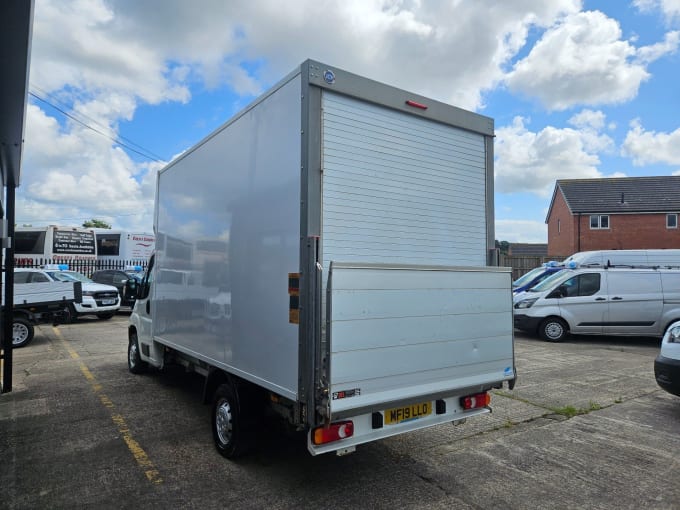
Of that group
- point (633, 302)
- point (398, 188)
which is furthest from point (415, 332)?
point (633, 302)

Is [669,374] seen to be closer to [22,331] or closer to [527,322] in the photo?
[527,322]

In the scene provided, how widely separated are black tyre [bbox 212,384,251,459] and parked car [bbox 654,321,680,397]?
4.58m

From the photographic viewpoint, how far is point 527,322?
11680mm

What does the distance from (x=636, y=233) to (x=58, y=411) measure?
3717 centimetres

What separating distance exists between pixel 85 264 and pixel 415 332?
2271cm

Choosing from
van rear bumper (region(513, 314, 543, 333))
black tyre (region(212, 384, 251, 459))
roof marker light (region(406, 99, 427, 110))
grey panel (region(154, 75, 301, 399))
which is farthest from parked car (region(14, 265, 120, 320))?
roof marker light (region(406, 99, 427, 110))

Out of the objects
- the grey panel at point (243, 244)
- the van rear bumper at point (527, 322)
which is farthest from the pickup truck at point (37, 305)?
the van rear bumper at point (527, 322)

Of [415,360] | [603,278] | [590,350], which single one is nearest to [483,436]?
[415,360]

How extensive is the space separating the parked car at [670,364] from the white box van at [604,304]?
6263 mm

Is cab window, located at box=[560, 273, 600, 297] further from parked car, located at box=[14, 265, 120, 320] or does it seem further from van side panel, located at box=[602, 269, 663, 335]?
parked car, located at box=[14, 265, 120, 320]

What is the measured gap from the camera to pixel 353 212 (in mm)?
3521

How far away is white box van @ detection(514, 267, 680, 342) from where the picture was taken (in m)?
11.0

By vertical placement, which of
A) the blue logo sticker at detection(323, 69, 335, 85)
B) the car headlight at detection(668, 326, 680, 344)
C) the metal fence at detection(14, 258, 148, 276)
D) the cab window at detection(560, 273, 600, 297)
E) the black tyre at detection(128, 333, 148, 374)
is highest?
the blue logo sticker at detection(323, 69, 335, 85)

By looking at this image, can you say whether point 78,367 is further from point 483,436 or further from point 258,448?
point 483,436
